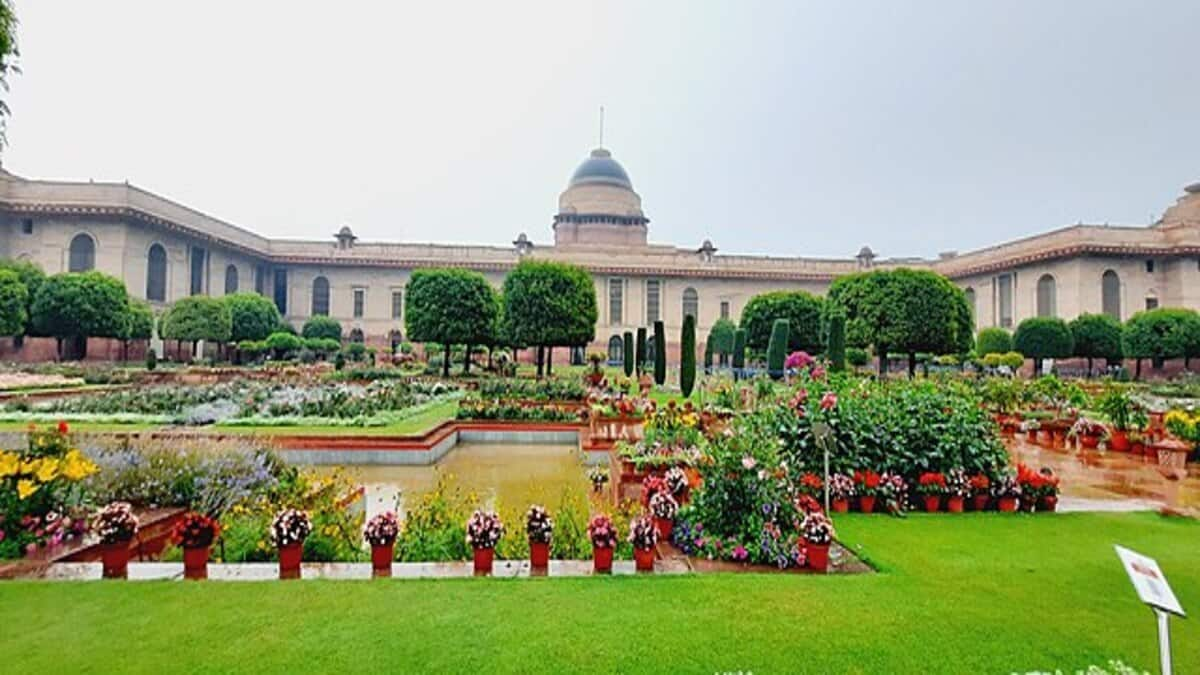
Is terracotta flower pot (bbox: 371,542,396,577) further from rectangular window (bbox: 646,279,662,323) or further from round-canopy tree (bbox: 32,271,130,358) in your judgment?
rectangular window (bbox: 646,279,662,323)

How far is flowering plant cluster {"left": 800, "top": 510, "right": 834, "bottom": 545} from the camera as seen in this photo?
368 cm

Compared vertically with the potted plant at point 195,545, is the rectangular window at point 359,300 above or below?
above

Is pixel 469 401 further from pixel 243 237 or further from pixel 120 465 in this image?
pixel 243 237

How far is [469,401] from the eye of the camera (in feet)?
39.8

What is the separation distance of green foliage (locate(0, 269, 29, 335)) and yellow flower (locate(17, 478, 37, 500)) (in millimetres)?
22208

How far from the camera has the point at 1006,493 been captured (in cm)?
526

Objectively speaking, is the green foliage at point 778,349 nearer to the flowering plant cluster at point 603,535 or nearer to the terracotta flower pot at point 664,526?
the terracotta flower pot at point 664,526

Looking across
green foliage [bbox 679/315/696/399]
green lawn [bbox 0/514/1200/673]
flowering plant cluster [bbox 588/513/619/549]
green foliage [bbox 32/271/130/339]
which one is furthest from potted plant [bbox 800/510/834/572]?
green foliage [bbox 32/271/130/339]

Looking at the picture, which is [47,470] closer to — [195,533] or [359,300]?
[195,533]

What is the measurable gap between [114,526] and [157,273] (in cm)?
3021

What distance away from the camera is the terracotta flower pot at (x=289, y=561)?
3395 millimetres

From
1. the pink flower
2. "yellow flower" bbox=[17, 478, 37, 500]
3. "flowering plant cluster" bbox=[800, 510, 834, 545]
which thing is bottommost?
"flowering plant cluster" bbox=[800, 510, 834, 545]

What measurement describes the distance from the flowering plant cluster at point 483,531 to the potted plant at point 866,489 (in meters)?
2.96

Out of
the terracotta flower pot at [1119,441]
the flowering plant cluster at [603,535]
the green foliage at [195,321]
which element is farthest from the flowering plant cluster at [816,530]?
the green foliage at [195,321]
